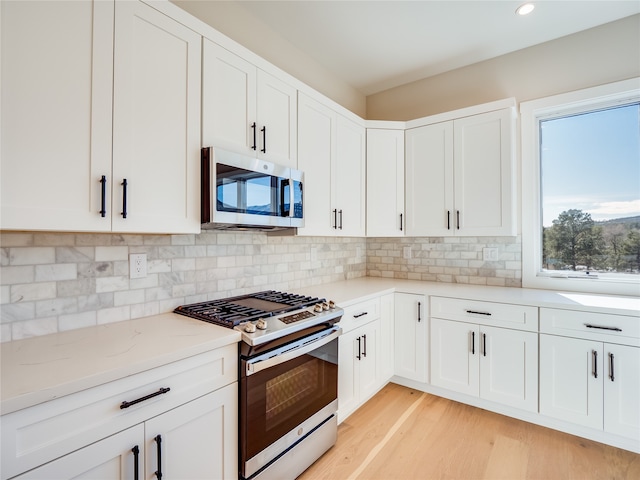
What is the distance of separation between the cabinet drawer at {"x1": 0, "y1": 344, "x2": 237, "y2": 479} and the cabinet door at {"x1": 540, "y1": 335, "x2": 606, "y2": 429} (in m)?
2.16

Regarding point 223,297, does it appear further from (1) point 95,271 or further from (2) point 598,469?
(2) point 598,469

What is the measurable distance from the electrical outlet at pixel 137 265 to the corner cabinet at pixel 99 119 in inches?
12.7

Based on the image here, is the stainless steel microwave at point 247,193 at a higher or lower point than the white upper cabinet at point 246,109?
lower

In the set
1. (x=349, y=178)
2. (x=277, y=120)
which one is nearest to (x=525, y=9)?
Answer: (x=349, y=178)

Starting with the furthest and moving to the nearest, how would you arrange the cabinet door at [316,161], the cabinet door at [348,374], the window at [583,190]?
the window at [583,190]
the cabinet door at [316,161]
the cabinet door at [348,374]

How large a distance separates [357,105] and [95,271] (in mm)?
2999

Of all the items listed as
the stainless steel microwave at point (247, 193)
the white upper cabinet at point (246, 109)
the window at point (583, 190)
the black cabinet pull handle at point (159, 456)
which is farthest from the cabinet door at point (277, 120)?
the window at point (583, 190)

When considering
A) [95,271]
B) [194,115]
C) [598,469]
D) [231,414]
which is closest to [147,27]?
[194,115]

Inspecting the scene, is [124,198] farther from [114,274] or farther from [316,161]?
[316,161]

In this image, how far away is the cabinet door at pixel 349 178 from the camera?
2.62 m

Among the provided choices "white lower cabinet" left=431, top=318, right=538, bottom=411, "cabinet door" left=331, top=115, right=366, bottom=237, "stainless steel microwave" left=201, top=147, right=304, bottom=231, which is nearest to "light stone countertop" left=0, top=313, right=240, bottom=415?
"stainless steel microwave" left=201, top=147, right=304, bottom=231

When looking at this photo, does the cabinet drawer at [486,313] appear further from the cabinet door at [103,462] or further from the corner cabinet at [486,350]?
the cabinet door at [103,462]

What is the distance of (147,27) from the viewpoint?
1395 millimetres

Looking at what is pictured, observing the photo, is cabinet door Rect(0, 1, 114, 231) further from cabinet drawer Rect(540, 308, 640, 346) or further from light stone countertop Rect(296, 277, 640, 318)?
cabinet drawer Rect(540, 308, 640, 346)
